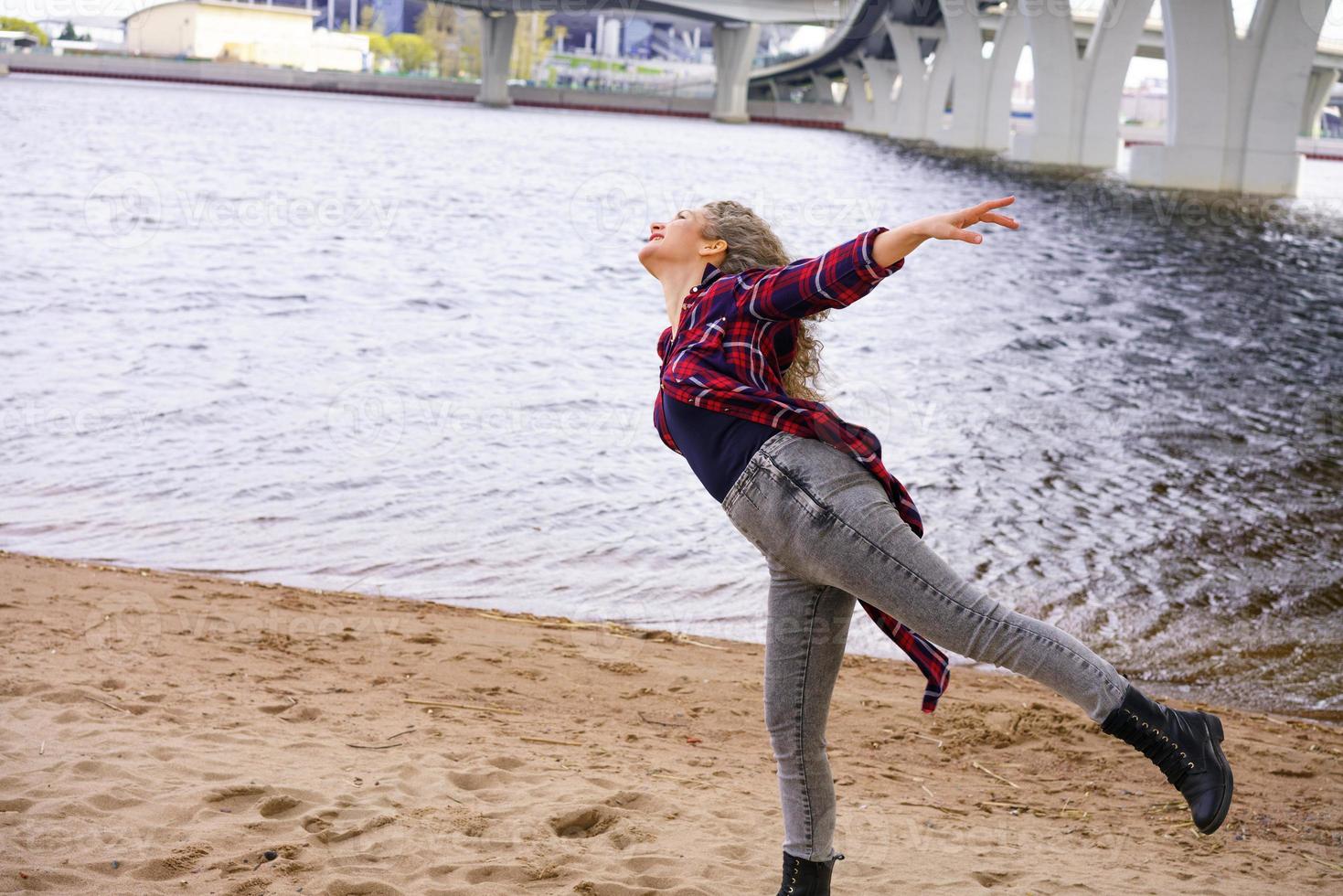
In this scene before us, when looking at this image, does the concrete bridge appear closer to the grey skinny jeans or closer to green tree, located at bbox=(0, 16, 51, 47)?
green tree, located at bbox=(0, 16, 51, 47)

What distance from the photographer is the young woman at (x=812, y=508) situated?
3354 millimetres

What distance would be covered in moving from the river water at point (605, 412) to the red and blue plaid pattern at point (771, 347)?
4549 mm

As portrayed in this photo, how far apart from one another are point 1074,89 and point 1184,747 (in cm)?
5721

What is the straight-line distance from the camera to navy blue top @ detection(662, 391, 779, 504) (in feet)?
11.3

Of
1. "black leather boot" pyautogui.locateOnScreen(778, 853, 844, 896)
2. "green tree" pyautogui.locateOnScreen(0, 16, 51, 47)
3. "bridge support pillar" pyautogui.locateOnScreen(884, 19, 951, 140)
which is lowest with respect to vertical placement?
"black leather boot" pyautogui.locateOnScreen(778, 853, 844, 896)

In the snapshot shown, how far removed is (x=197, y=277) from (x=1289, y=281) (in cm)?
1930

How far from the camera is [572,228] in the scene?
33.6m

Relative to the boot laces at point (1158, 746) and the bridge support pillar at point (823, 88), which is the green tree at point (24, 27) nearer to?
the bridge support pillar at point (823, 88)

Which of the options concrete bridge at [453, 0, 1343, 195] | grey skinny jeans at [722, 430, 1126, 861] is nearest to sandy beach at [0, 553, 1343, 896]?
grey skinny jeans at [722, 430, 1126, 861]

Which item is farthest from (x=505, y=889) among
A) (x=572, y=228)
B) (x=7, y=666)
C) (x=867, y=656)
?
(x=572, y=228)

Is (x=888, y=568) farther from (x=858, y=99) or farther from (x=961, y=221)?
(x=858, y=99)

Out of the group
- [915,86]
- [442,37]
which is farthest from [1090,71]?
[442,37]

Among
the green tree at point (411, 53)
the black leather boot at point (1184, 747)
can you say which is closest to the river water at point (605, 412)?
the black leather boot at point (1184, 747)

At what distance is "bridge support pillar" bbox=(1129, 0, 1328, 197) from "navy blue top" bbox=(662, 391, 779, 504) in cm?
3931
